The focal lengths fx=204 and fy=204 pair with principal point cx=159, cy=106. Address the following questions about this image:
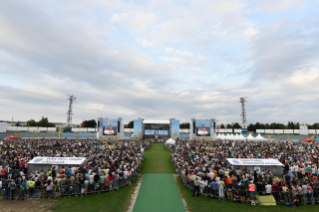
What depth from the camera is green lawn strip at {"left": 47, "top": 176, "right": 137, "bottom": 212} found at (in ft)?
35.8

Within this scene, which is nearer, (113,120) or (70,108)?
(113,120)

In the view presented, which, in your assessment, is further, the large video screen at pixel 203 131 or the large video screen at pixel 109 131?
the large video screen at pixel 203 131

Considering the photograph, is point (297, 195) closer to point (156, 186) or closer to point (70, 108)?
point (156, 186)

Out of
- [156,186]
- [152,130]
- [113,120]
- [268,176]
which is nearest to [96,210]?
[156,186]

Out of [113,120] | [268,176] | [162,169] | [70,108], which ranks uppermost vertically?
[70,108]

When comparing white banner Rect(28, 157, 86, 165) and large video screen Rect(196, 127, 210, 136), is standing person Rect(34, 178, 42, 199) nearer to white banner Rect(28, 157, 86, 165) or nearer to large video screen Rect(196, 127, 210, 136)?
white banner Rect(28, 157, 86, 165)

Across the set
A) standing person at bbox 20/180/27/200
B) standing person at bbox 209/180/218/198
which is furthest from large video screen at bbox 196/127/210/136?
standing person at bbox 20/180/27/200

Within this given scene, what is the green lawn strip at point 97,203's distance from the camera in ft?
35.8

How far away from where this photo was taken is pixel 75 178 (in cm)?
1390

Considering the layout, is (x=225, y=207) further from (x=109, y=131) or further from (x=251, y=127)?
(x=251, y=127)

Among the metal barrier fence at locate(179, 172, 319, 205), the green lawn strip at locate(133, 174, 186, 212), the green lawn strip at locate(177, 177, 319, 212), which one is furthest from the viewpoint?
the metal barrier fence at locate(179, 172, 319, 205)

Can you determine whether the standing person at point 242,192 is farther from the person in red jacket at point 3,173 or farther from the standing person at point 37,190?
the person in red jacket at point 3,173

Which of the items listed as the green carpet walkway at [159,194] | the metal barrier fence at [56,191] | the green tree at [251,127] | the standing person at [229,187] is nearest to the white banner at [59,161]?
the metal barrier fence at [56,191]

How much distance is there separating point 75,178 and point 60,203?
2.31 metres
